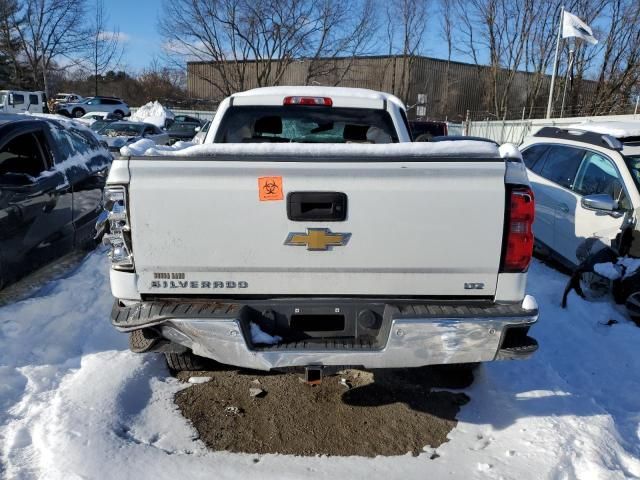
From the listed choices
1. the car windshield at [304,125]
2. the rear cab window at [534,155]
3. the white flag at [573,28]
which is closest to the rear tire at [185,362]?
the car windshield at [304,125]

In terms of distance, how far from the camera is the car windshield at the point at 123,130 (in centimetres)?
1961

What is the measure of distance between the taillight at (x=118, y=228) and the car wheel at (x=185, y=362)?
988mm

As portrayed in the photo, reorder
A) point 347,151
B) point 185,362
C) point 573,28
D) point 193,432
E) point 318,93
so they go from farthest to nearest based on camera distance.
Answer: point 573,28
point 318,93
point 185,362
point 193,432
point 347,151

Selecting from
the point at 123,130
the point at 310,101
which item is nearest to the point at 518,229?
the point at 310,101

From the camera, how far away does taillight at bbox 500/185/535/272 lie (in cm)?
269

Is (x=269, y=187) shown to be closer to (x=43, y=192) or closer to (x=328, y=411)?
(x=328, y=411)

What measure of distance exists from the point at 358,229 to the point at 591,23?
35.3 meters

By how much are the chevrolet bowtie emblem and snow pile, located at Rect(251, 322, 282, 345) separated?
481mm

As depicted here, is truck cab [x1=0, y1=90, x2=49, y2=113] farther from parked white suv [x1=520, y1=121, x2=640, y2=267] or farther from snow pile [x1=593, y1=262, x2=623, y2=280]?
snow pile [x1=593, y1=262, x2=623, y2=280]

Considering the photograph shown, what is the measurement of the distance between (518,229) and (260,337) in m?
1.43

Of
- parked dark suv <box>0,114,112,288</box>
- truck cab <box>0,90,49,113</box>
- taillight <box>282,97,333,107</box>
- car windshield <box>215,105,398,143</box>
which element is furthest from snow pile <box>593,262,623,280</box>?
truck cab <box>0,90,49,113</box>

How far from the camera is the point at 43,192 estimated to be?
5.12 m

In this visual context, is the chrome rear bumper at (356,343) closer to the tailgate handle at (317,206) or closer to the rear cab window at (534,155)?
the tailgate handle at (317,206)

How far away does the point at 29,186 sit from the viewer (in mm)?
4859
